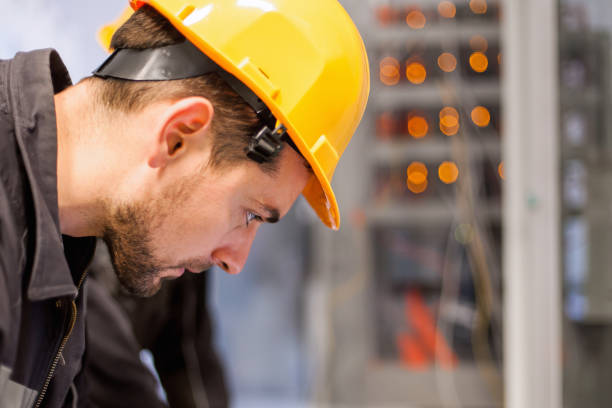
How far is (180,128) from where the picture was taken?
30.6 inches

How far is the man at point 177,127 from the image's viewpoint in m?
0.75

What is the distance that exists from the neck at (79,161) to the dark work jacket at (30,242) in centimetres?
8

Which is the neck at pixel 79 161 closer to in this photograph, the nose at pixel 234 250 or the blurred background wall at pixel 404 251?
the nose at pixel 234 250

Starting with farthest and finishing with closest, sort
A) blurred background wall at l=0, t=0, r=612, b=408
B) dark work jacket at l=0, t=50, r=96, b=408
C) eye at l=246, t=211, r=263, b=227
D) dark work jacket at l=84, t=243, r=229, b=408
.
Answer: blurred background wall at l=0, t=0, r=612, b=408
dark work jacket at l=84, t=243, r=229, b=408
eye at l=246, t=211, r=263, b=227
dark work jacket at l=0, t=50, r=96, b=408

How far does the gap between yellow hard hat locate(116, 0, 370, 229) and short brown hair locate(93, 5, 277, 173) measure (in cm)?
3

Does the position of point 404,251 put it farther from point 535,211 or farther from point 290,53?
point 290,53

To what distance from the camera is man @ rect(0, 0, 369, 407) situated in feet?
2.47

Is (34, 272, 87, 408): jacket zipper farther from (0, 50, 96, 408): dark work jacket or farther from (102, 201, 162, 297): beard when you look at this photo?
(102, 201, 162, 297): beard

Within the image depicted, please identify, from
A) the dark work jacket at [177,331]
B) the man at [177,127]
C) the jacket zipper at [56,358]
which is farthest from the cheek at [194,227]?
the dark work jacket at [177,331]

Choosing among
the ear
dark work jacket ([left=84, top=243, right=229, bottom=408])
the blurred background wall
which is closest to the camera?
Answer: the ear

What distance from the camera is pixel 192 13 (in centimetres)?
78

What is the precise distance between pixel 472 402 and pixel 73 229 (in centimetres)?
251

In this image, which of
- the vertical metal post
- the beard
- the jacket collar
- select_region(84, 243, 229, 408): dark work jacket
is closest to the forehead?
the beard

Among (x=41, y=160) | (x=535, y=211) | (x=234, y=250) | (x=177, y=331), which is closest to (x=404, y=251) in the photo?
(x=535, y=211)
